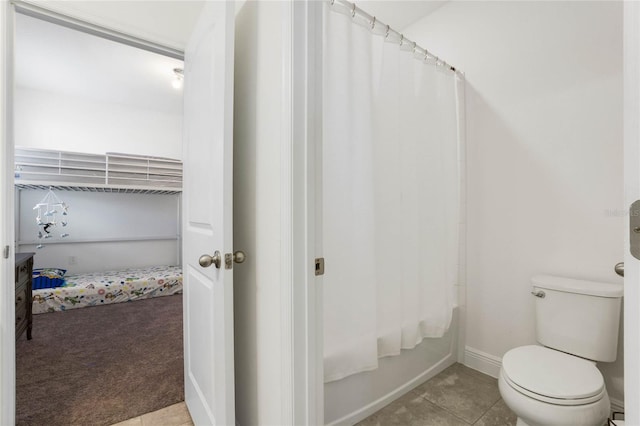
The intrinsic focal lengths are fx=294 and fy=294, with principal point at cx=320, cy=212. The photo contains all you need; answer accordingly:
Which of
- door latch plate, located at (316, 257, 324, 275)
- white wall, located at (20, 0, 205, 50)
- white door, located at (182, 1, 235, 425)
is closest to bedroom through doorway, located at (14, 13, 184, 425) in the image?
white wall, located at (20, 0, 205, 50)

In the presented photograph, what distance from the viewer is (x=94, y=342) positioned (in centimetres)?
250

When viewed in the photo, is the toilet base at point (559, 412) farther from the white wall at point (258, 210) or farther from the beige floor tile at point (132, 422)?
the beige floor tile at point (132, 422)

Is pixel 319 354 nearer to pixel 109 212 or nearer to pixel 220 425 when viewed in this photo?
pixel 220 425

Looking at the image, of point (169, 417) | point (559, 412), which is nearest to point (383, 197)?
point (559, 412)

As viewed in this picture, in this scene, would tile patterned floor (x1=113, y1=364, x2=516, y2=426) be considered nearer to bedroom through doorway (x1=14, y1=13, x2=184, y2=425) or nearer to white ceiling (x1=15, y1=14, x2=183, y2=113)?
bedroom through doorway (x1=14, y1=13, x2=184, y2=425)

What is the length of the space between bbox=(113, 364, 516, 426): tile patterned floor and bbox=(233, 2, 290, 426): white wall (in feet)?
1.85

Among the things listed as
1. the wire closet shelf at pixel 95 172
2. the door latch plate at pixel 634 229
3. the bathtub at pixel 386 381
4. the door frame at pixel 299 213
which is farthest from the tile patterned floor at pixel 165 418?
the wire closet shelf at pixel 95 172

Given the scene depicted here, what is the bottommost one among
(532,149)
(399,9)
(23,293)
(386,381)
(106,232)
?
(386,381)

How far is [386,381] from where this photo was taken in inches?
64.7

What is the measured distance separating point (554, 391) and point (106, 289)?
13.7 feet

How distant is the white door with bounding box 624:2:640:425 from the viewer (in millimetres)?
415

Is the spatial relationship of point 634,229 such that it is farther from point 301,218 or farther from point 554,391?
point 554,391

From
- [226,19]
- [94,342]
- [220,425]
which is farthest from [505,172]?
[94,342]

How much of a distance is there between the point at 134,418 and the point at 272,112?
1.75 metres
